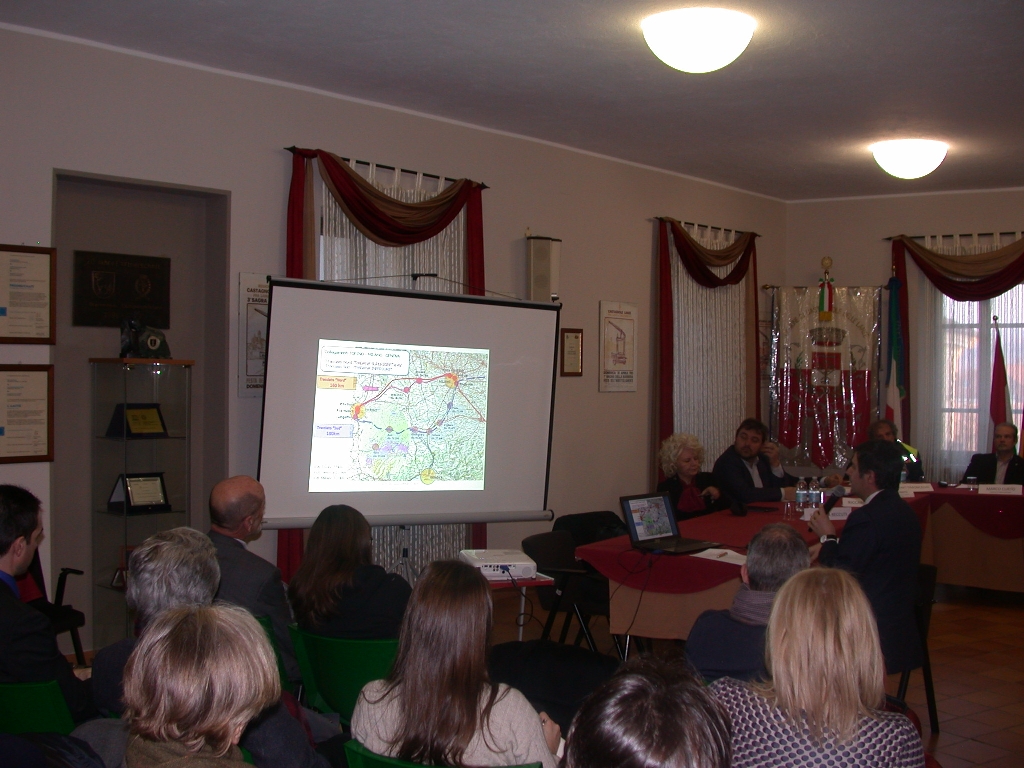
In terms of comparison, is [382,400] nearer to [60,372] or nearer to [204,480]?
[204,480]

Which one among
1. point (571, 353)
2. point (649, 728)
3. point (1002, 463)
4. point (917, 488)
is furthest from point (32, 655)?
point (1002, 463)

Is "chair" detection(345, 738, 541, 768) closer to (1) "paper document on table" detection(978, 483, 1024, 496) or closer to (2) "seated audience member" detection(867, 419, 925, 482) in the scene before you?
(1) "paper document on table" detection(978, 483, 1024, 496)

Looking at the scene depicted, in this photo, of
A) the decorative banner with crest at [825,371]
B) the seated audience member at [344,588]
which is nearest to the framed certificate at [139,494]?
the seated audience member at [344,588]

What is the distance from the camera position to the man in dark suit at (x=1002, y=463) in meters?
6.94

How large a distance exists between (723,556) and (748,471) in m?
2.17

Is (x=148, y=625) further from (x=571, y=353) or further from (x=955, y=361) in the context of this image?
(x=955, y=361)

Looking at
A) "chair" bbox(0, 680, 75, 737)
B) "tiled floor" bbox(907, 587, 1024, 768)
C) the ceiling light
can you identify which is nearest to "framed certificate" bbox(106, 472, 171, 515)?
"chair" bbox(0, 680, 75, 737)

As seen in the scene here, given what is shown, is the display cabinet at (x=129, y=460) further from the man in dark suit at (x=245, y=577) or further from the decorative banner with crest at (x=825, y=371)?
the decorative banner with crest at (x=825, y=371)

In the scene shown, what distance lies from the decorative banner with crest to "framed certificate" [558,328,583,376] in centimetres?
250

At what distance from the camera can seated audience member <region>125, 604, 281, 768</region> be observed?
1456 millimetres

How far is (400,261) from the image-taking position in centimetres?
579

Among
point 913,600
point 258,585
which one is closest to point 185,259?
point 258,585

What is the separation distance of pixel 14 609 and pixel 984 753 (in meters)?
3.82

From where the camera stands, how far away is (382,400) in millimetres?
4957
